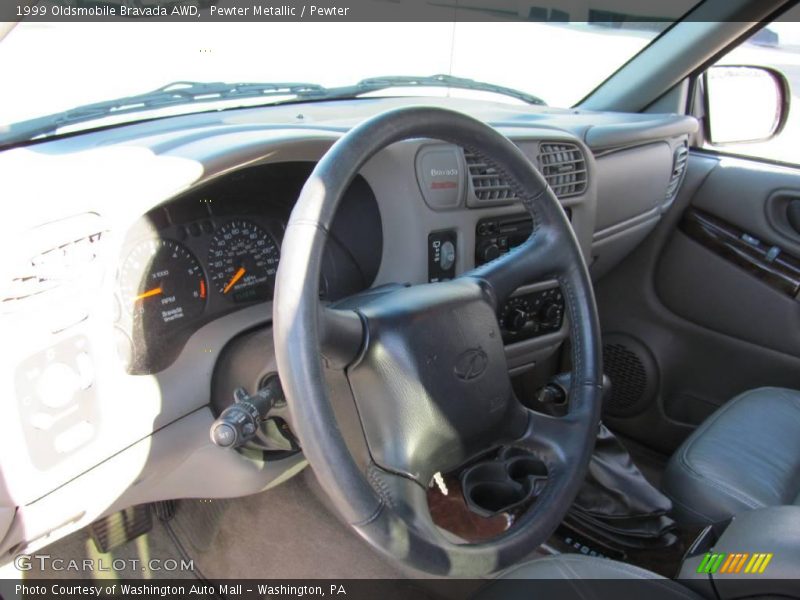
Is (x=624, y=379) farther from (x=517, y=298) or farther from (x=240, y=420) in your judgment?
(x=240, y=420)

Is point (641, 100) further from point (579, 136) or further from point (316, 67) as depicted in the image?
point (316, 67)

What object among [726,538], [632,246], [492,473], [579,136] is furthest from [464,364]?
[632,246]

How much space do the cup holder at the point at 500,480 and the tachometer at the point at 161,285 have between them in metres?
0.62

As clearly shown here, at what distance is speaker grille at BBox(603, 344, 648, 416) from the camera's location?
2.58 meters

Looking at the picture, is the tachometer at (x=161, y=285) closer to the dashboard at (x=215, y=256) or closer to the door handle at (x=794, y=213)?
the dashboard at (x=215, y=256)

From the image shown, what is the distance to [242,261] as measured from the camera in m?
1.48

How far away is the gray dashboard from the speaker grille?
76 cm

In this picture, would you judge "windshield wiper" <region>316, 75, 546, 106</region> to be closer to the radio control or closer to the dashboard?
the dashboard

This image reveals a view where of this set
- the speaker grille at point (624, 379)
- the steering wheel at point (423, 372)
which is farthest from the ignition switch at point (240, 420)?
the speaker grille at point (624, 379)

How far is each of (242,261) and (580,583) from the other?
88 cm

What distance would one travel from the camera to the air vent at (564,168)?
1.92m

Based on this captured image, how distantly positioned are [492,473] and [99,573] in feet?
3.61

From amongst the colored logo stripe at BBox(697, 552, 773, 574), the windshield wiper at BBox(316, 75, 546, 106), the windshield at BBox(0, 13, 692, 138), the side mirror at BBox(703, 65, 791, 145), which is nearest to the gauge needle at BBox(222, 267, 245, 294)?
the windshield at BBox(0, 13, 692, 138)

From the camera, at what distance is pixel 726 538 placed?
4.07ft
